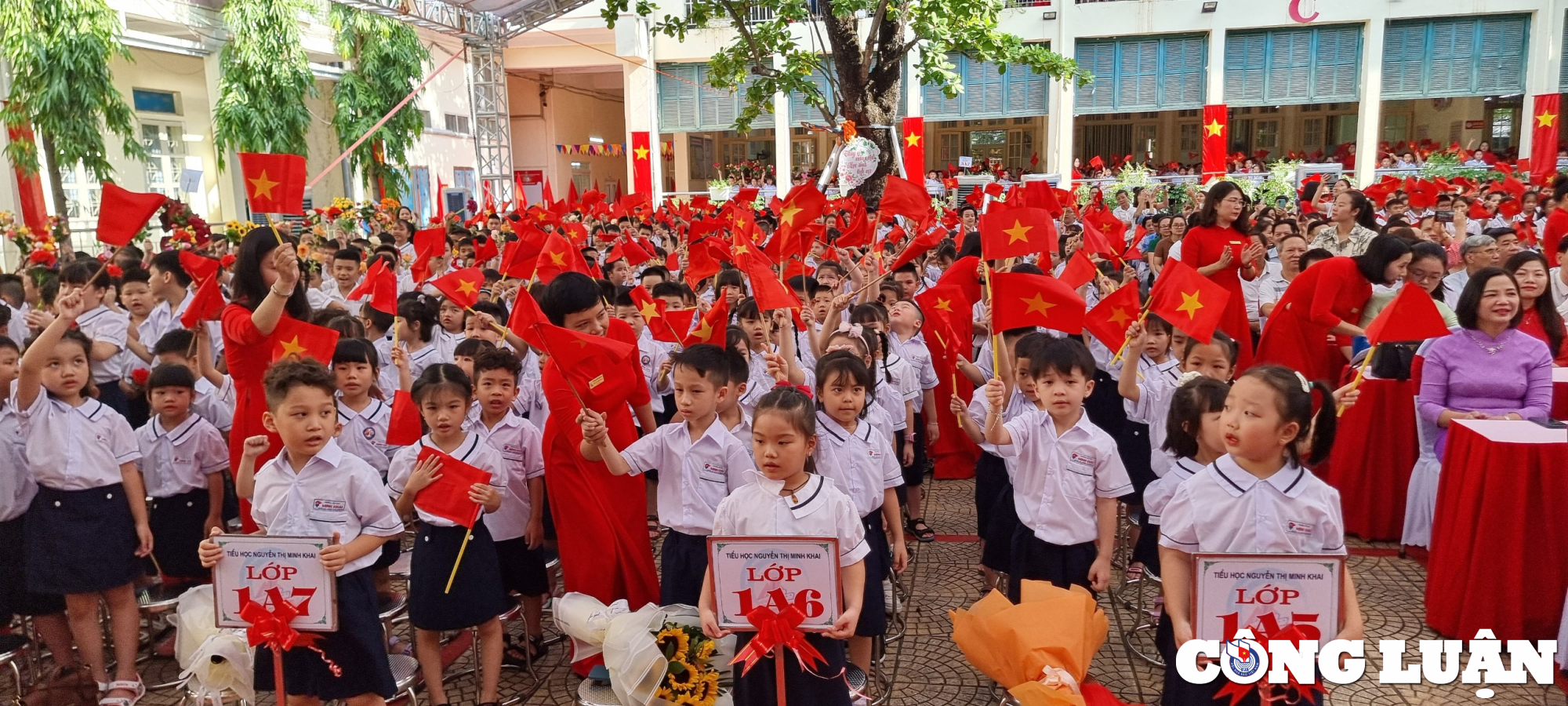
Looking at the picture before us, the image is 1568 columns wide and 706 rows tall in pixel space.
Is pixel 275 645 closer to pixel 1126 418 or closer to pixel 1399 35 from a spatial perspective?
pixel 1126 418

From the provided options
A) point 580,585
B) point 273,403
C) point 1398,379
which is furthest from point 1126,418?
point 273,403

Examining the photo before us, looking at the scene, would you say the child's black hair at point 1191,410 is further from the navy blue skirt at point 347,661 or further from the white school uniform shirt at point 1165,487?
the navy blue skirt at point 347,661

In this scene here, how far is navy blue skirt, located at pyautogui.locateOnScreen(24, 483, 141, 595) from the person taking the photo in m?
3.28

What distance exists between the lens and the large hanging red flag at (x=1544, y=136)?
57.7ft

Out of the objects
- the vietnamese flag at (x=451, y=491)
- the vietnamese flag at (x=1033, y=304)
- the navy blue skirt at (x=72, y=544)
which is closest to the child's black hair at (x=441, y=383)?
the vietnamese flag at (x=451, y=491)

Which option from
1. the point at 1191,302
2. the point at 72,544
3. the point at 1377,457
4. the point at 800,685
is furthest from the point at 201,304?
the point at 1377,457

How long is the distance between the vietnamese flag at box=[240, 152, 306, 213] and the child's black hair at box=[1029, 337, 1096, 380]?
2936 millimetres

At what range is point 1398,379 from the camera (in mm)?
4598

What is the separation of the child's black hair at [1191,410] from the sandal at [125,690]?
3.55m

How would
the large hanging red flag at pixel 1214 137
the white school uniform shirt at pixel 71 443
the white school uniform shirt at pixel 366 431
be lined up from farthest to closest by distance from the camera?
the large hanging red flag at pixel 1214 137
the white school uniform shirt at pixel 366 431
the white school uniform shirt at pixel 71 443

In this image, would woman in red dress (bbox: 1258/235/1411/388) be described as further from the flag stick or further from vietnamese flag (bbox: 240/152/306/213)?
vietnamese flag (bbox: 240/152/306/213)

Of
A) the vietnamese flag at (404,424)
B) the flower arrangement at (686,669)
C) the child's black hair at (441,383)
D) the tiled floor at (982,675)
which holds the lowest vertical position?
the tiled floor at (982,675)

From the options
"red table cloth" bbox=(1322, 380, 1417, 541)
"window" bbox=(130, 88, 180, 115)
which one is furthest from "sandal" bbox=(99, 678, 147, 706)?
"window" bbox=(130, 88, 180, 115)

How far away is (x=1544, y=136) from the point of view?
18.5 metres
